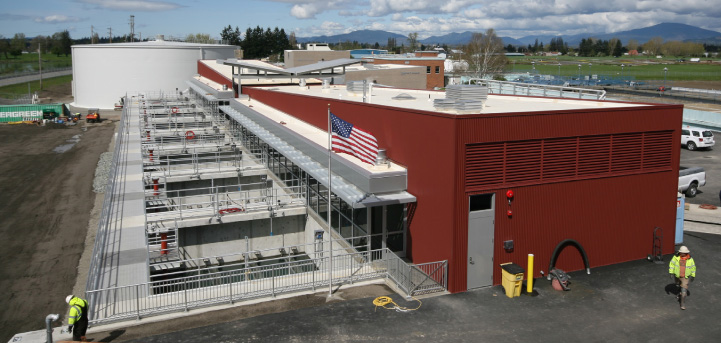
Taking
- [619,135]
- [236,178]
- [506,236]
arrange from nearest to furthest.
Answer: [506,236], [619,135], [236,178]

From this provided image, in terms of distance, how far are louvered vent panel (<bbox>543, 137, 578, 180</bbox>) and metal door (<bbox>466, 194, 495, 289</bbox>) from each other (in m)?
2.09

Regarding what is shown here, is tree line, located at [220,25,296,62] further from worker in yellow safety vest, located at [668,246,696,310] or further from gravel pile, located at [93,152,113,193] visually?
worker in yellow safety vest, located at [668,246,696,310]

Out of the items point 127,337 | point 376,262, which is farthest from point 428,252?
point 127,337

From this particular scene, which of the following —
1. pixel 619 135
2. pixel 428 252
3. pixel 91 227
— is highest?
pixel 619 135

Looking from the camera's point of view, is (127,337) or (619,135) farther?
(619,135)

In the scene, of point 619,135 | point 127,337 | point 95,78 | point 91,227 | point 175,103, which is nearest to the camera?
point 127,337

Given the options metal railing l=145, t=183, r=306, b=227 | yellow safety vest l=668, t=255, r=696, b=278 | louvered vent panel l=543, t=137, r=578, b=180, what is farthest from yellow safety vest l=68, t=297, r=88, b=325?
yellow safety vest l=668, t=255, r=696, b=278

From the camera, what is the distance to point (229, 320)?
14.6m

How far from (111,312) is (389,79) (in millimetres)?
56229

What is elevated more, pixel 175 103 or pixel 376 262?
pixel 175 103

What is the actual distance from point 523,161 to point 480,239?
2.62 m

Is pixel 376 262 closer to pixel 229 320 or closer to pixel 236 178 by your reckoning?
pixel 229 320

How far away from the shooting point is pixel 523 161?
55.2ft

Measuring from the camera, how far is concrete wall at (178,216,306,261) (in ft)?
84.9
